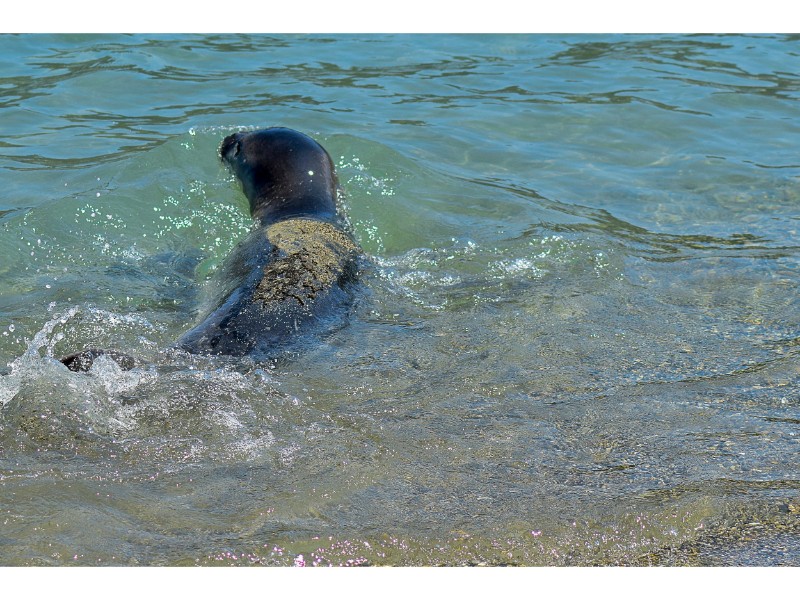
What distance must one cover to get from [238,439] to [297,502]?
511mm

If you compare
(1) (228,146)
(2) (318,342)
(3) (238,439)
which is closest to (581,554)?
(3) (238,439)

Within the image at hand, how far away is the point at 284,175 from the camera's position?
6.35m

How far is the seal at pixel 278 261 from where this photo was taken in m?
4.54

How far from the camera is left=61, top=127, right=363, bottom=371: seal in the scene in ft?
14.9

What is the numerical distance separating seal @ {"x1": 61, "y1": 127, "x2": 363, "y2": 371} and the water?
16 centimetres

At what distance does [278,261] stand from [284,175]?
4.24 ft

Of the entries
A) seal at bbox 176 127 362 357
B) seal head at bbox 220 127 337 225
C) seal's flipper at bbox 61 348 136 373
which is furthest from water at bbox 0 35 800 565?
seal head at bbox 220 127 337 225

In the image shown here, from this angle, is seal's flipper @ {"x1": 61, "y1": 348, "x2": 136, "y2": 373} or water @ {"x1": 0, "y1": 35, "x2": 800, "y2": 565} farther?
seal's flipper @ {"x1": 61, "y1": 348, "x2": 136, "y2": 373}

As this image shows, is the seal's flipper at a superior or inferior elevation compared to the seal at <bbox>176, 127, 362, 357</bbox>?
inferior

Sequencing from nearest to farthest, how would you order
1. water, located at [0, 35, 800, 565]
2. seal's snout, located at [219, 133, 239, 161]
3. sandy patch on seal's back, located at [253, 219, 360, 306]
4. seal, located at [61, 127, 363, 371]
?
1. water, located at [0, 35, 800, 565]
2. seal, located at [61, 127, 363, 371]
3. sandy patch on seal's back, located at [253, 219, 360, 306]
4. seal's snout, located at [219, 133, 239, 161]

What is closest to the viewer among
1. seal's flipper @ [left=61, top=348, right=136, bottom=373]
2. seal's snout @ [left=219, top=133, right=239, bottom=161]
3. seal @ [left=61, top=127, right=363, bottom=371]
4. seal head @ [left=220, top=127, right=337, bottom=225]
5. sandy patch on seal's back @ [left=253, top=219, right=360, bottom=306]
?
seal's flipper @ [left=61, top=348, right=136, bottom=373]

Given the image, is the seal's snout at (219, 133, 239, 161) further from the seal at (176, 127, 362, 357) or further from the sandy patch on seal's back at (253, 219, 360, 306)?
the sandy patch on seal's back at (253, 219, 360, 306)

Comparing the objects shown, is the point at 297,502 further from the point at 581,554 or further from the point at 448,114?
the point at 448,114

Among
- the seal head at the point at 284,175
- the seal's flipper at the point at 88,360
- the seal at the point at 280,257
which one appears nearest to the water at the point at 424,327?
the seal's flipper at the point at 88,360
